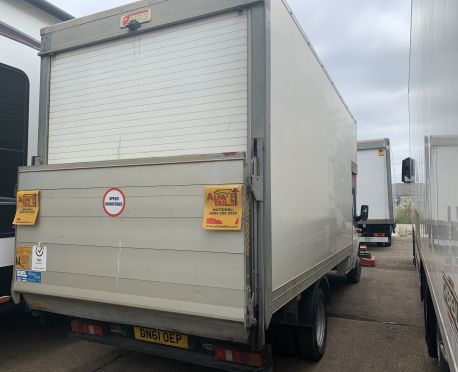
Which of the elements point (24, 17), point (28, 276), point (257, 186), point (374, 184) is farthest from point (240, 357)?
point (374, 184)

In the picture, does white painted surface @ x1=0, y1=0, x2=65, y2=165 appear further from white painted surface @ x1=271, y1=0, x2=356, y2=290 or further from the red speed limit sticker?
white painted surface @ x1=271, y1=0, x2=356, y2=290

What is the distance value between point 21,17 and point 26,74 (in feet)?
2.11

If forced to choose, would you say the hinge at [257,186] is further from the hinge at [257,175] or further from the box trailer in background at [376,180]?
the box trailer in background at [376,180]

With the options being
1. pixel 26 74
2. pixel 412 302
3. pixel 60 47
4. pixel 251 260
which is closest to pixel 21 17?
pixel 26 74

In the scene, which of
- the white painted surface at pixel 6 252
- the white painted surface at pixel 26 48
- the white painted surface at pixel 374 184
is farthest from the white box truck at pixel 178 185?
the white painted surface at pixel 374 184

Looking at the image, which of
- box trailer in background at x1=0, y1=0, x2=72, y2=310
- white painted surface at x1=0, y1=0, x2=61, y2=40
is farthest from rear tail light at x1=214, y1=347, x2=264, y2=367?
white painted surface at x1=0, y1=0, x2=61, y2=40

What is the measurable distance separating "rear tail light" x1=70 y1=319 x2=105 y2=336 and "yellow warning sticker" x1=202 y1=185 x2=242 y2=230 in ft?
5.21

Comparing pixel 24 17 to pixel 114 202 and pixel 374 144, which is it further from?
pixel 374 144

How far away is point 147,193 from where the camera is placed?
3.28 metres

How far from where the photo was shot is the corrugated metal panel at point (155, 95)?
334 cm

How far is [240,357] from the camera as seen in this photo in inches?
125

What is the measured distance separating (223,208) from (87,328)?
75.3 inches

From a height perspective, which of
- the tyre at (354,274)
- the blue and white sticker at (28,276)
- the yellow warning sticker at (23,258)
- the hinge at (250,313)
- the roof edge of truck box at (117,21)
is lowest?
the tyre at (354,274)

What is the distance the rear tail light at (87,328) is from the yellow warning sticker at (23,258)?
0.67 metres
